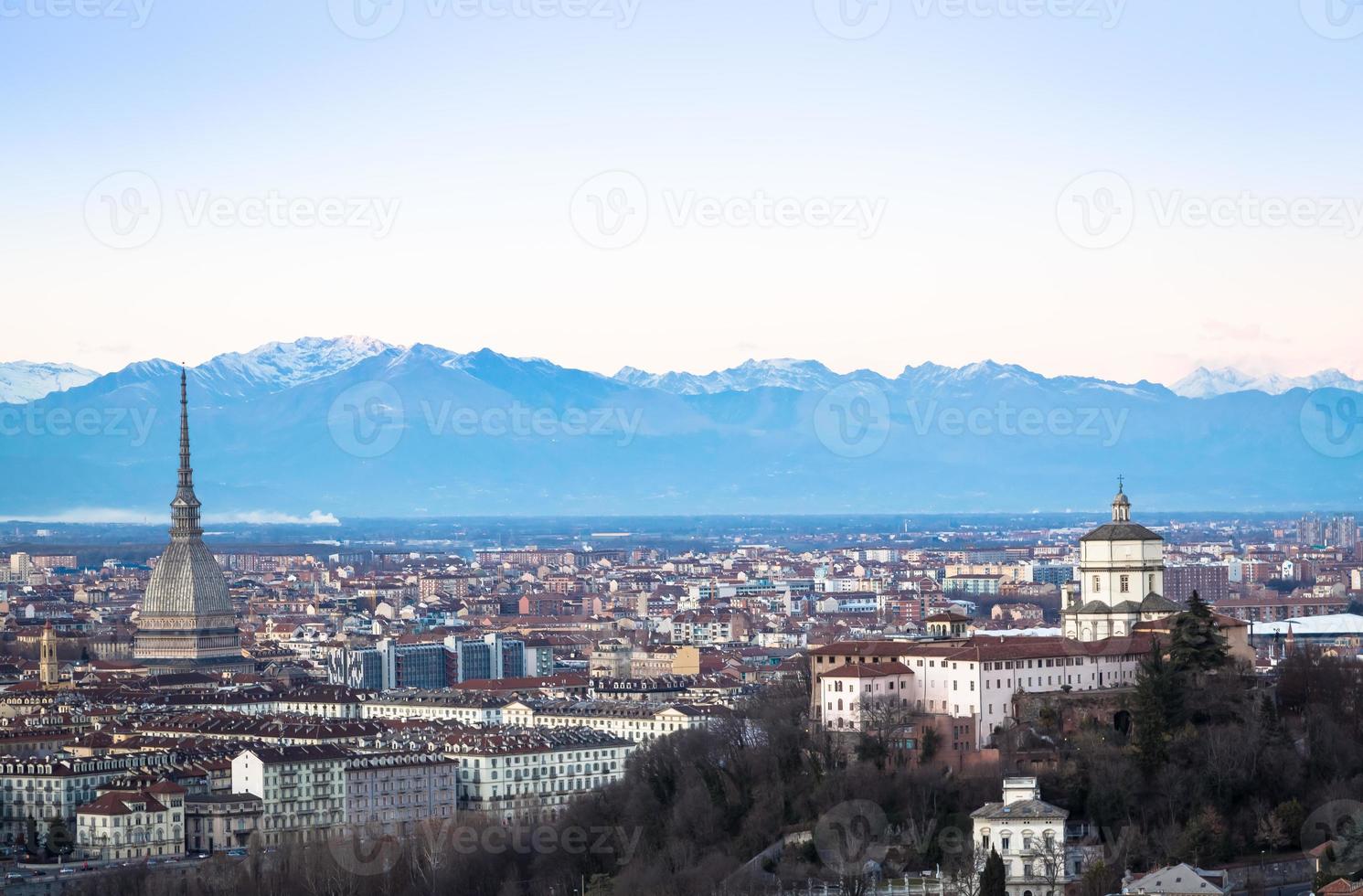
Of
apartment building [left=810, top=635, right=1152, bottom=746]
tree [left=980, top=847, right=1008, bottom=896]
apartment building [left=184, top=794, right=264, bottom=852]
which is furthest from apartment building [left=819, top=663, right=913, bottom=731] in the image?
apartment building [left=184, top=794, right=264, bottom=852]

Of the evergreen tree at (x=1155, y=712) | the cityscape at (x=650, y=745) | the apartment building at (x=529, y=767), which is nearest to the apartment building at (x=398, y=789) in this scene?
the cityscape at (x=650, y=745)

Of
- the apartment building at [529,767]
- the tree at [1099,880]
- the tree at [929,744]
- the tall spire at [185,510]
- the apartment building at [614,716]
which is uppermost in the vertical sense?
the tall spire at [185,510]

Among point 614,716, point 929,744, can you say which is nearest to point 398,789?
point 614,716

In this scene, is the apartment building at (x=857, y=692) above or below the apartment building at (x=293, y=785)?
above

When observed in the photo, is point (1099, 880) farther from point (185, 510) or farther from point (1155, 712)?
point (185, 510)

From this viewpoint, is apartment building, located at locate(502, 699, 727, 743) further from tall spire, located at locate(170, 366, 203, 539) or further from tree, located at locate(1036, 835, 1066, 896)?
tall spire, located at locate(170, 366, 203, 539)

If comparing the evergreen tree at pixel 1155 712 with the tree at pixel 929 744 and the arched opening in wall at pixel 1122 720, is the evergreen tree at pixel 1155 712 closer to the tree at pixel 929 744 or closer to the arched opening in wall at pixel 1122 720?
the arched opening in wall at pixel 1122 720

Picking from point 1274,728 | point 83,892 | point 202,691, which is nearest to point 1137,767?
point 1274,728

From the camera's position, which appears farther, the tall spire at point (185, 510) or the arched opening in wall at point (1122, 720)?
the tall spire at point (185, 510)
